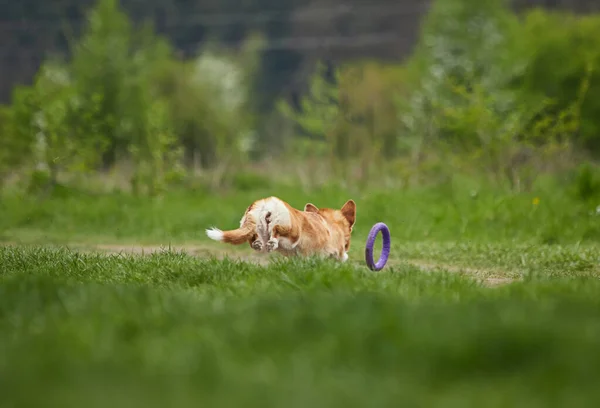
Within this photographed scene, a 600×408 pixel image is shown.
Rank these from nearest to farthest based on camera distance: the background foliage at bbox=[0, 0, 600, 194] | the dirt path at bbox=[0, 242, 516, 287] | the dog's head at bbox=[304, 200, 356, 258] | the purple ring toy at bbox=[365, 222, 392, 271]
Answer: the purple ring toy at bbox=[365, 222, 392, 271] → the dirt path at bbox=[0, 242, 516, 287] → the dog's head at bbox=[304, 200, 356, 258] → the background foliage at bbox=[0, 0, 600, 194]

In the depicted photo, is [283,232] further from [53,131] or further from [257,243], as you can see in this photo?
[53,131]

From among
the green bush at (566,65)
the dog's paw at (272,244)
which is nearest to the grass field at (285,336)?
the dog's paw at (272,244)

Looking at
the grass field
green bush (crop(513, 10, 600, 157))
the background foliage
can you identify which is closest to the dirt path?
the grass field

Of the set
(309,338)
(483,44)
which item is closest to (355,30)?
(483,44)

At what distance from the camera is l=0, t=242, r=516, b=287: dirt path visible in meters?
8.70

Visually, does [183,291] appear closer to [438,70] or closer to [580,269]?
[580,269]

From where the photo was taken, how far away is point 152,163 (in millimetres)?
18812

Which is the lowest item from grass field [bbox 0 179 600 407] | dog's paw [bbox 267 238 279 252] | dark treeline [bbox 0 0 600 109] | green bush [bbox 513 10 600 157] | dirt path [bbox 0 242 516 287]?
dirt path [bbox 0 242 516 287]

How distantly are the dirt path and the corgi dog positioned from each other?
0.63m

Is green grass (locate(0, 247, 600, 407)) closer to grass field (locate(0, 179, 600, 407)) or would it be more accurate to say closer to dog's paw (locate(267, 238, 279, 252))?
grass field (locate(0, 179, 600, 407))

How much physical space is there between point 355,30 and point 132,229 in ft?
56.9

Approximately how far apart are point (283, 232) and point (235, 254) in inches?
146

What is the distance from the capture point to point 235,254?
454 inches

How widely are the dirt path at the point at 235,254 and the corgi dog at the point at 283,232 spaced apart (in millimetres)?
625
